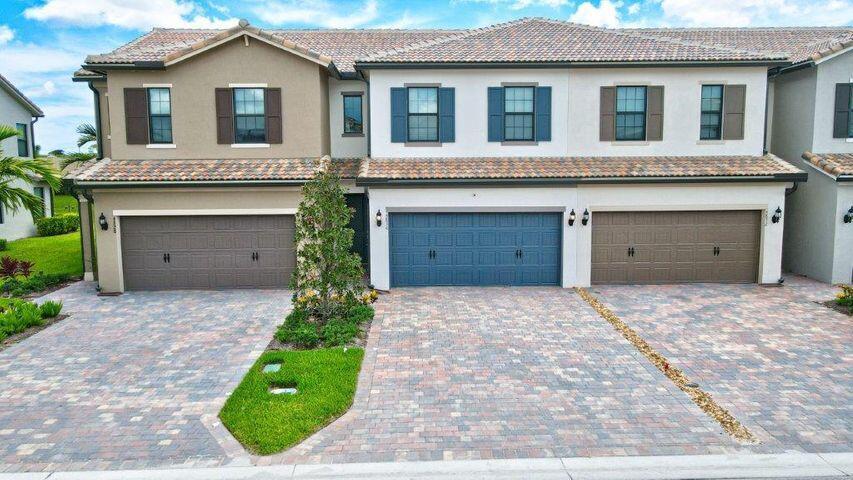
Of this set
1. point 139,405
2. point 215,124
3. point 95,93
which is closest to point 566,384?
point 139,405

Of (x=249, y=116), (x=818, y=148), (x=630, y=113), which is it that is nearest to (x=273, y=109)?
(x=249, y=116)

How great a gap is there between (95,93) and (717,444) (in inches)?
726

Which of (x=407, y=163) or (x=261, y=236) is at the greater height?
(x=407, y=163)

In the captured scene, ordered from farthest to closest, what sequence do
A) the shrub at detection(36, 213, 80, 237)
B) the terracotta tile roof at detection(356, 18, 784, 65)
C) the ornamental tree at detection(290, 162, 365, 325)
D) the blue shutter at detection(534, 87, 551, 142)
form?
the shrub at detection(36, 213, 80, 237) < the blue shutter at detection(534, 87, 551, 142) < the terracotta tile roof at detection(356, 18, 784, 65) < the ornamental tree at detection(290, 162, 365, 325)

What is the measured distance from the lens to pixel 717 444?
6.79 meters

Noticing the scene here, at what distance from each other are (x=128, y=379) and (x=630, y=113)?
13.9 metres

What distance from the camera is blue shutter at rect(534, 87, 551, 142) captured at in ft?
51.1

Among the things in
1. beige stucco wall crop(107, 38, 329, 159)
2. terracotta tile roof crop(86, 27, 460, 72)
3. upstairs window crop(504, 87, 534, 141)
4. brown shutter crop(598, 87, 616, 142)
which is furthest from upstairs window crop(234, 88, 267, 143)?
brown shutter crop(598, 87, 616, 142)

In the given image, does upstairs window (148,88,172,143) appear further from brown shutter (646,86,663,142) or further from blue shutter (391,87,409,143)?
brown shutter (646,86,663,142)

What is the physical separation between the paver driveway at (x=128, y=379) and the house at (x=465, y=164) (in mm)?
2250

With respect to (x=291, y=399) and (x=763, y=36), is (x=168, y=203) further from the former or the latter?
(x=763, y=36)

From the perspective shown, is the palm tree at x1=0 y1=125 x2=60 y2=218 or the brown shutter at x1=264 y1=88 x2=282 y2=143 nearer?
the palm tree at x1=0 y1=125 x2=60 y2=218

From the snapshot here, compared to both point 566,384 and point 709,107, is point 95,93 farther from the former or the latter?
point 709,107

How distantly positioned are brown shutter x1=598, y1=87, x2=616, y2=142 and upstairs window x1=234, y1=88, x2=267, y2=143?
9.52 metres
